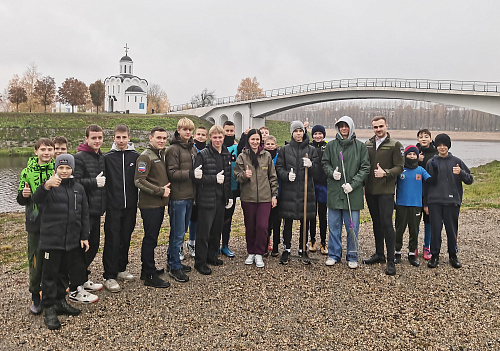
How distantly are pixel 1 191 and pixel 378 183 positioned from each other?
16.9m

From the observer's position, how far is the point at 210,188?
17.0ft

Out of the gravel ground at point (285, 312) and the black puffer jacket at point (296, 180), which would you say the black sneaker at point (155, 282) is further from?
the black puffer jacket at point (296, 180)

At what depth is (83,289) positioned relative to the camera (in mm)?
4387

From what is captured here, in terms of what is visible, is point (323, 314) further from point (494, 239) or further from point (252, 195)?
point (494, 239)

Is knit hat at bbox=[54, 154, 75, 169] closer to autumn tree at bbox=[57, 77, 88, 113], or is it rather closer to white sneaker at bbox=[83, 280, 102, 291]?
white sneaker at bbox=[83, 280, 102, 291]

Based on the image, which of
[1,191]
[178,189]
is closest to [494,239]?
[178,189]

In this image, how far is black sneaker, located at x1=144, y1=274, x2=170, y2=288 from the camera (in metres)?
4.74

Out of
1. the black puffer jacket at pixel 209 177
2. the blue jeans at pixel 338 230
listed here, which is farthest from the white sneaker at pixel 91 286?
the blue jeans at pixel 338 230

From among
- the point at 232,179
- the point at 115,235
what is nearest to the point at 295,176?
the point at 232,179

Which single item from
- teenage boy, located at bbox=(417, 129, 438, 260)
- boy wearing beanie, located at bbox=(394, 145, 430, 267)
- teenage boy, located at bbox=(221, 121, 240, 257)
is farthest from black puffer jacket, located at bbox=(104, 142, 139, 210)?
teenage boy, located at bbox=(417, 129, 438, 260)

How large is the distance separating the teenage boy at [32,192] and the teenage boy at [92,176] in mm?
339

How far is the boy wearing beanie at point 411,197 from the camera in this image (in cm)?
557

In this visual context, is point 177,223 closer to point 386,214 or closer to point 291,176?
point 291,176

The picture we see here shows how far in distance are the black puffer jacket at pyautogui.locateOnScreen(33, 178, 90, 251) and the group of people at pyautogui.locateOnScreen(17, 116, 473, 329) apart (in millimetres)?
13
